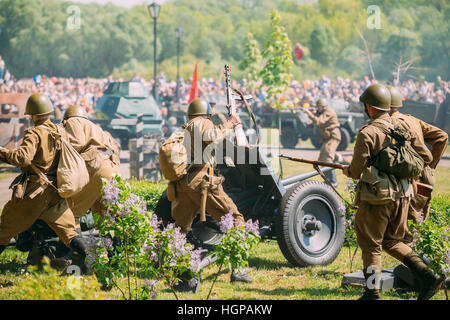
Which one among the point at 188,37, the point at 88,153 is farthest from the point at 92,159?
the point at 188,37

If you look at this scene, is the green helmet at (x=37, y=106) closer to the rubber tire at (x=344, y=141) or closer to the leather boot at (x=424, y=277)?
the leather boot at (x=424, y=277)

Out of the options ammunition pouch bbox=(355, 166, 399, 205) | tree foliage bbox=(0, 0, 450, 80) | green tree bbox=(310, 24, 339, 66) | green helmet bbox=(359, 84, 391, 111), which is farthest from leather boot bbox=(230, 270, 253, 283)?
green tree bbox=(310, 24, 339, 66)

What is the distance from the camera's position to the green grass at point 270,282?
5434mm

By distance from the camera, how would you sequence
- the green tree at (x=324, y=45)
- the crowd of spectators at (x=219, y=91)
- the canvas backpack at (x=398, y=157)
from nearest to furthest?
the canvas backpack at (x=398, y=157), the crowd of spectators at (x=219, y=91), the green tree at (x=324, y=45)

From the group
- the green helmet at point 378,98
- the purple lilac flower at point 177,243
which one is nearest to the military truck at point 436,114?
the green helmet at point 378,98

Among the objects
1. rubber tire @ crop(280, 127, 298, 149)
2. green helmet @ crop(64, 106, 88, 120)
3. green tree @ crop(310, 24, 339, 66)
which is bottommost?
rubber tire @ crop(280, 127, 298, 149)

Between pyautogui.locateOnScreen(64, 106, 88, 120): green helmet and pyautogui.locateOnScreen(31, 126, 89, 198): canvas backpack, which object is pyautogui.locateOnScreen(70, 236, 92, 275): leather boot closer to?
pyautogui.locateOnScreen(31, 126, 89, 198): canvas backpack

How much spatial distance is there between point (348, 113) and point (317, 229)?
1379 cm

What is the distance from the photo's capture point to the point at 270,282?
605cm

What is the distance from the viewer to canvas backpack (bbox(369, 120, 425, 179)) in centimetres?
485

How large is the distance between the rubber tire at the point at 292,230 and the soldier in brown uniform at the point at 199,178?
49 cm

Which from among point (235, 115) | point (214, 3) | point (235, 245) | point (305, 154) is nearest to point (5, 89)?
point (305, 154)

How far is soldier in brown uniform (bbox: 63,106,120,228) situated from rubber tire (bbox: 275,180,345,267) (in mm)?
1755
